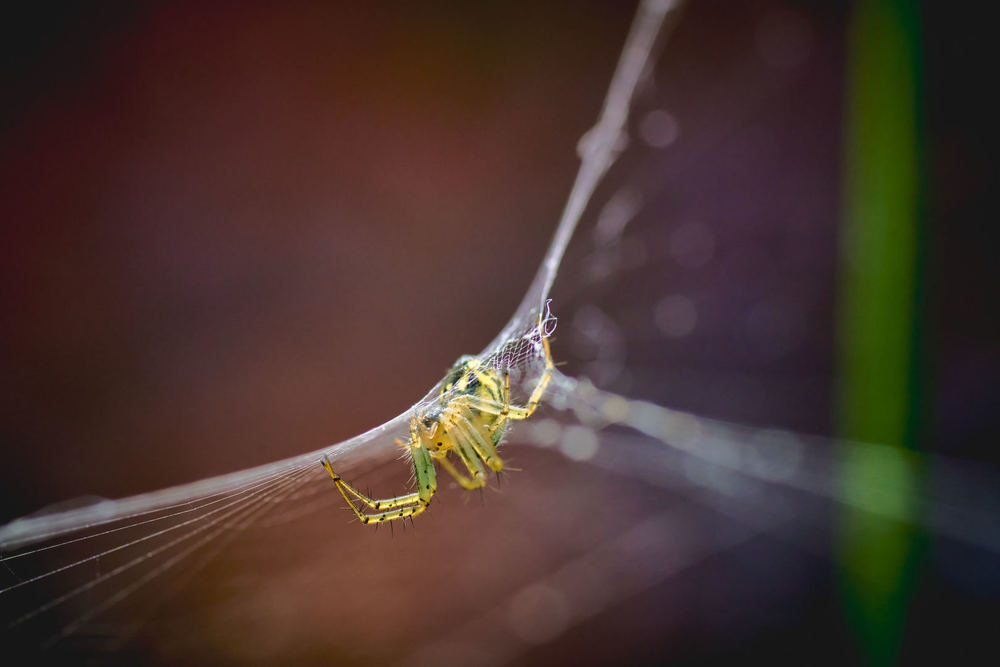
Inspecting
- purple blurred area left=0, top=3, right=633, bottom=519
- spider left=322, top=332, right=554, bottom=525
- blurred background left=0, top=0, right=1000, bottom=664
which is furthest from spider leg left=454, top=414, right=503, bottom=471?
purple blurred area left=0, top=3, right=633, bottom=519

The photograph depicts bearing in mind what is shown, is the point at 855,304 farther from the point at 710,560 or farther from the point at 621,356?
the point at 710,560

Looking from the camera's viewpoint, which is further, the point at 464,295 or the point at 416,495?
the point at 464,295

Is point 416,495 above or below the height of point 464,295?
below

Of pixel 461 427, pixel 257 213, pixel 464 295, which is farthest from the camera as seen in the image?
pixel 464 295

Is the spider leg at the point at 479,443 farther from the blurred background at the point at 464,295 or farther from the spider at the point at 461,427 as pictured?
the blurred background at the point at 464,295

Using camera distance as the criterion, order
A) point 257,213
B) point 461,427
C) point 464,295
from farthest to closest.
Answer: point 464,295, point 257,213, point 461,427

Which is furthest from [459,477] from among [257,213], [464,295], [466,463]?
[257,213]

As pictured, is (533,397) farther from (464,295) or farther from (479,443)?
(464,295)

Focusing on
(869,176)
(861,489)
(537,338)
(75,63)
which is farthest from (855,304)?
(75,63)

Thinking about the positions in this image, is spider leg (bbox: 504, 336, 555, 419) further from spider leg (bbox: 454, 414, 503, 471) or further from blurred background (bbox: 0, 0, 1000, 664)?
blurred background (bbox: 0, 0, 1000, 664)
